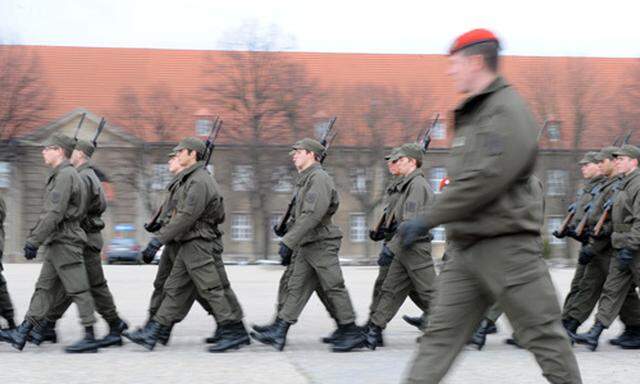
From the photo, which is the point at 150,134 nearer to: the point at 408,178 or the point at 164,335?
the point at 408,178

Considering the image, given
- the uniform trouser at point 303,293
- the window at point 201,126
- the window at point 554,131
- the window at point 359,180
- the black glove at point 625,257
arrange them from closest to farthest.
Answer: the black glove at point 625,257, the uniform trouser at point 303,293, the window at point 554,131, the window at point 359,180, the window at point 201,126

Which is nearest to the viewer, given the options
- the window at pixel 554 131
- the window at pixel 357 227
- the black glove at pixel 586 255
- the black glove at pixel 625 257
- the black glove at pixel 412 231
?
the black glove at pixel 412 231

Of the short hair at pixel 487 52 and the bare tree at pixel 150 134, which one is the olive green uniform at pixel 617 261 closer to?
the short hair at pixel 487 52

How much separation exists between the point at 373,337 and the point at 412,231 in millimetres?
4762

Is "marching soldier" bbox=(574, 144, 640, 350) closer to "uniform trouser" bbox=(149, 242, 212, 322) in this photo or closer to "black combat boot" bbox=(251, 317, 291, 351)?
"black combat boot" bbox=(251, 317, 291, 351)

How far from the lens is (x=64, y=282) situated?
348 inches

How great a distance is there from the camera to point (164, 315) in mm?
8906

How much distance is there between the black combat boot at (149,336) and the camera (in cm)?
880

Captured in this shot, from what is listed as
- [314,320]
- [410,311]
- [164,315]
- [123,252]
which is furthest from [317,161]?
[123,252]

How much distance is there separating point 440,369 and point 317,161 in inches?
189

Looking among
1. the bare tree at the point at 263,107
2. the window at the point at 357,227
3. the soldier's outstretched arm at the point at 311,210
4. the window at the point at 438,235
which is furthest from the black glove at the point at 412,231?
the window at the point at 357,227

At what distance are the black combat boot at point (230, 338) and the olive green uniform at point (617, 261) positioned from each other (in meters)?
3.15

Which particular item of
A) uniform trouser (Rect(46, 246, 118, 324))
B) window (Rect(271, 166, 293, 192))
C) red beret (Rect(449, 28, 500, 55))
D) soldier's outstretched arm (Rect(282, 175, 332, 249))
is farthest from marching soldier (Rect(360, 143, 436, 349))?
window (Rect(271, 166, 293, 192))

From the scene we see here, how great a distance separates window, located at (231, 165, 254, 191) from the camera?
47250 millimetres
